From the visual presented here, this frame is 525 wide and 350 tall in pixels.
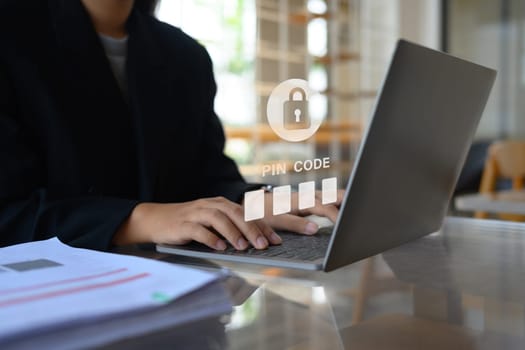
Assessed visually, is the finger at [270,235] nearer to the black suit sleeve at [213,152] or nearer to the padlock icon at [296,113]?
the padlock icon at [296,113]

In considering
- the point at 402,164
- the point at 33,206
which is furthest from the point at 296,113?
the point at 33,206

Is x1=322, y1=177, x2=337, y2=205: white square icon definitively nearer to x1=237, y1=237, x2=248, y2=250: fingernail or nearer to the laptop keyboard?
the laptop keyboard

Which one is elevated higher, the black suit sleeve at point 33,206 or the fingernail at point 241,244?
the black suit sleeve at point 33,206

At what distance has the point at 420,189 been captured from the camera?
2.13 feet

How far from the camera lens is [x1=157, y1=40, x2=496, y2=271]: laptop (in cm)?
50

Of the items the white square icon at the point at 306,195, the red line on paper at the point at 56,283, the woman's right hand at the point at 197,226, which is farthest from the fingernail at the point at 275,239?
the red line on paper at the point at 56,283

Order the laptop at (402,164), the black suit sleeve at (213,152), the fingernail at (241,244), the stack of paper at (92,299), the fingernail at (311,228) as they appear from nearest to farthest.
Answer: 1. the stack of paper at (92,299)
2. the laptop at (402,164)
3. the fingernail at (241,244)
4. the fingernail at (311,228)
5. the black suit sleeve at (213,152)

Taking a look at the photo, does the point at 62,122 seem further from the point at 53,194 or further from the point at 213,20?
the point at 213,20

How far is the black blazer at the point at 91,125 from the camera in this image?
761 mm

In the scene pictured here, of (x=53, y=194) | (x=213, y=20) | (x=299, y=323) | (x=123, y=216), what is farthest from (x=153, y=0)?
(x=299, y=323)

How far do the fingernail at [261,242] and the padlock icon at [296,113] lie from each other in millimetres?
167

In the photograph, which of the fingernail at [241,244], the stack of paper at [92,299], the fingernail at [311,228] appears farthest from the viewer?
the fingernail at [311,228]

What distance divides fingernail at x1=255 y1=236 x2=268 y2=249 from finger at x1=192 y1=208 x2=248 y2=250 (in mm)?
12

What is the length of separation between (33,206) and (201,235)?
0.79 ft
